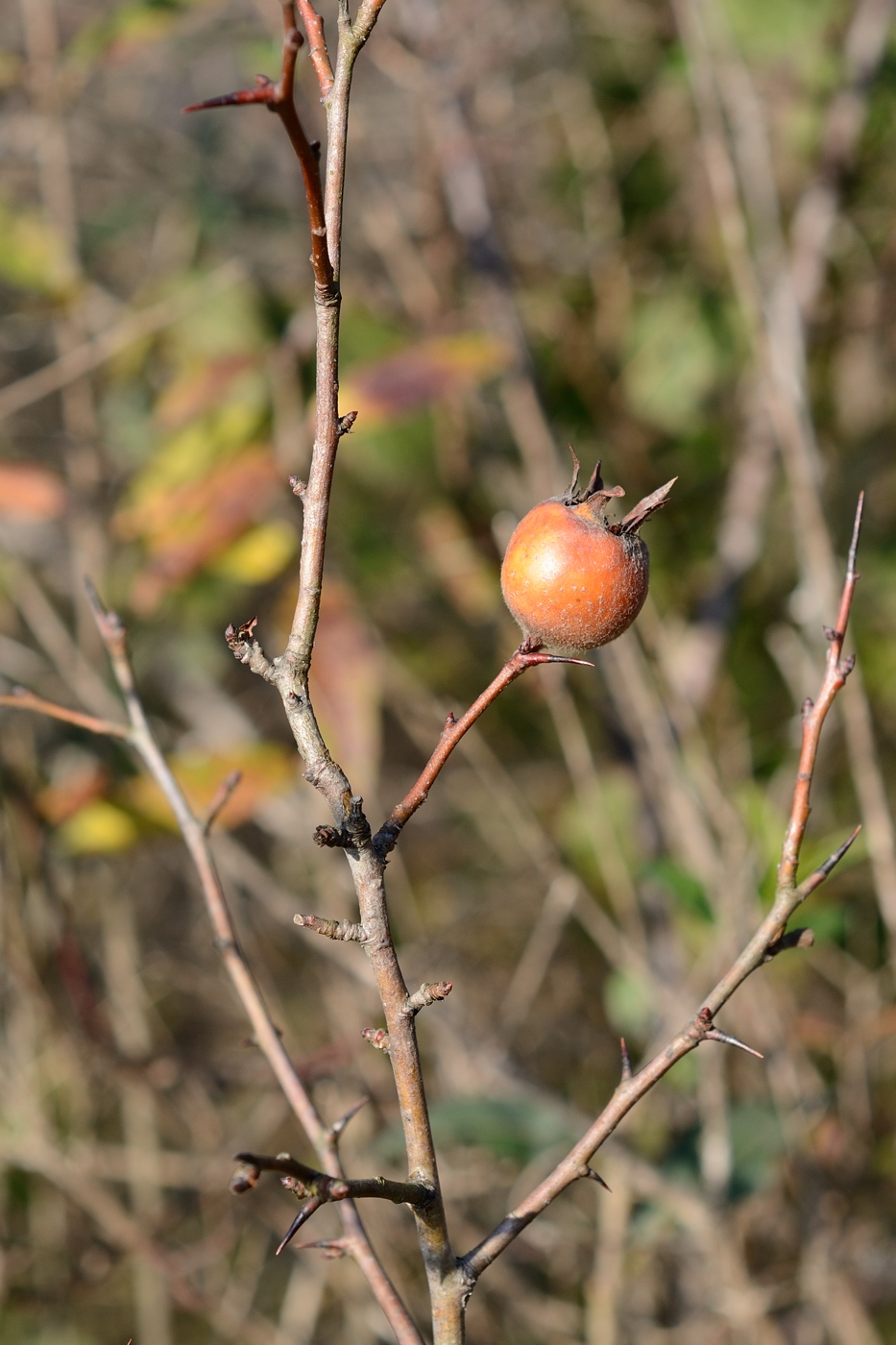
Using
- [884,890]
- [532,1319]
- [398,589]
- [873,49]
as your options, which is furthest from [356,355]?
[532,1319]

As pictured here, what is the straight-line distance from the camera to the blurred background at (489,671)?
1585 millimetres

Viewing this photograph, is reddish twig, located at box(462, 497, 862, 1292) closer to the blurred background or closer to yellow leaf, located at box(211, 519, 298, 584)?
the blurred background

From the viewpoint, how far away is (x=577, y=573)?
0.64 m

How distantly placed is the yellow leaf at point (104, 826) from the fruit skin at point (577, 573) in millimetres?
1069

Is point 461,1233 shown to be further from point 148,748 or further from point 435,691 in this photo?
point 148,748

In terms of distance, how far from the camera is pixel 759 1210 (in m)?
1.86

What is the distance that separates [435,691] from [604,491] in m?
1.62

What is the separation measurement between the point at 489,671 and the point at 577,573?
5.35 ft

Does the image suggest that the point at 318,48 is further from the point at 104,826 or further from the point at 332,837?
the point at 104,826

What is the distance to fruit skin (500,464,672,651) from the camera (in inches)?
25.4

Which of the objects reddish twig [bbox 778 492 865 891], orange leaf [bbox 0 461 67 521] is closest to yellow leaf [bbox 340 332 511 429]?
orange leaf [bbox 0 461 67 521]

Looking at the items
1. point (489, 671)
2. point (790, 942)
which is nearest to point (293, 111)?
point (790, 942)

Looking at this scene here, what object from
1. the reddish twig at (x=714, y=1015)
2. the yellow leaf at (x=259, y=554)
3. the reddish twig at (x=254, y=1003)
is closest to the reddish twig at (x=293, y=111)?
the reddish twig at (x=714, y=1015)

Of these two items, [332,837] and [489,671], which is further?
[489,671]
